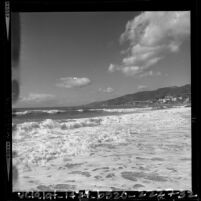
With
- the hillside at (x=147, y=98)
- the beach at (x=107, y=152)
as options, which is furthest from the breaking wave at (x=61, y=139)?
the hillside at (x=147, y=98)

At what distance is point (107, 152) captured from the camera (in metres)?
1.61

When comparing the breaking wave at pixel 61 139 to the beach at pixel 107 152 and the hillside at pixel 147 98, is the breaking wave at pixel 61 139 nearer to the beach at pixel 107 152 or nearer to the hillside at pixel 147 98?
the beach at pixel 107 152

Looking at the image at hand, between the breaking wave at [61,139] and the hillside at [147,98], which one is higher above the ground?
the hillside at [147,98]

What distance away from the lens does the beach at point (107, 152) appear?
1.57 meters

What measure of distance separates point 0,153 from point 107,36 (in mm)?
1041
